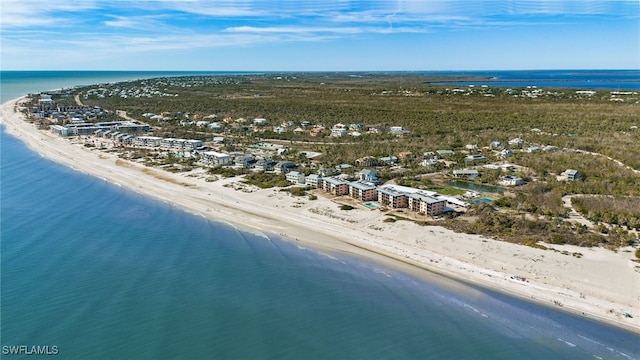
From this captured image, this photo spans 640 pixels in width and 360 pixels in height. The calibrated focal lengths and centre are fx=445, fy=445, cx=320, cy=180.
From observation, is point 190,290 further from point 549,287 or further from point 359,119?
point 359,119

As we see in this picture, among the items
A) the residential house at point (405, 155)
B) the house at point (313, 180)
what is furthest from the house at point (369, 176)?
the residential house at point (405, 155)

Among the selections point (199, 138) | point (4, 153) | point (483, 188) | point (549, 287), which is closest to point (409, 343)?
point (549, 287)

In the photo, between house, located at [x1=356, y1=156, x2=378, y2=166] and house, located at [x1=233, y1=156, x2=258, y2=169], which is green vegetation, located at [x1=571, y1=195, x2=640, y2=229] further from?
house, located at [x1=233, y1=156, x2=258, y2=169]

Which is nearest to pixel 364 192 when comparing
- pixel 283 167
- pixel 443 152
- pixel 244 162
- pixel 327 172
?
pixel 327 172

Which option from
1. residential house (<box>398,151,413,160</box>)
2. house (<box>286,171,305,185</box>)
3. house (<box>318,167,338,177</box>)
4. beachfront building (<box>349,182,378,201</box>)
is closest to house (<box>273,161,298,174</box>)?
house (<box>286,171,305,185</box>)

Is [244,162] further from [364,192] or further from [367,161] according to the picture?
[364,192]

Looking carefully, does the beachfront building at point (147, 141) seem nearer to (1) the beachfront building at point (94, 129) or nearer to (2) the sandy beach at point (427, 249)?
(1) the beachfront building at point (94, 129)
